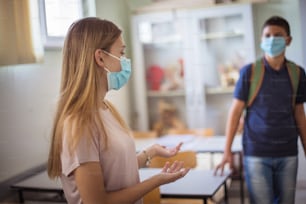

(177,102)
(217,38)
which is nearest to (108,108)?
(177,102)

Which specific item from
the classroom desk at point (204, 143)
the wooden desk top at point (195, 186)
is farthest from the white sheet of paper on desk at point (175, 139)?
the wooden desk top at point (195, 186)

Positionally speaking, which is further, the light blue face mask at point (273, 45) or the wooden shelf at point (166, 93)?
the wooden shelf at point (166, 93)

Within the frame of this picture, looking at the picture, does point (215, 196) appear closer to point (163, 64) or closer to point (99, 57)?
point (99, 57)

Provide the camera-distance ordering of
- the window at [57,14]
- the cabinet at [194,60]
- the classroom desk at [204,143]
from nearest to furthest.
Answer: the window at [57,14], the classroom desk at [204,143], the cabinet at [194,60]

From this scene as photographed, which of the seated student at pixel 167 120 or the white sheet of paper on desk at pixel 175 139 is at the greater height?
the seated student at pixel 167 120

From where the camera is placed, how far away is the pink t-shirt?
62 centimetres

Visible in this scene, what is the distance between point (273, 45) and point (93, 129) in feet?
1.41

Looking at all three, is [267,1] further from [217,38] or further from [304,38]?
[217,38]

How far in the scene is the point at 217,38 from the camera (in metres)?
1.73

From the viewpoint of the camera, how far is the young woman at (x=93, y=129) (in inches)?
24.5

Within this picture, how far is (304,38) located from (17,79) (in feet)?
1.97

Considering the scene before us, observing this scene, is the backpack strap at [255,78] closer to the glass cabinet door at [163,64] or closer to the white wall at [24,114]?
the white wall at [24,114]

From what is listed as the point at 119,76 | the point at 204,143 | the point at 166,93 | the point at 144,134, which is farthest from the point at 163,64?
the point at 119,76

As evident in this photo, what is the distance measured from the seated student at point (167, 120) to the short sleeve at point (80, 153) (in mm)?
635
